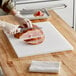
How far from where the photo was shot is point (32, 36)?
1603 millimetres

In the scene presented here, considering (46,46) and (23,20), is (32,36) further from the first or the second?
(23,20)

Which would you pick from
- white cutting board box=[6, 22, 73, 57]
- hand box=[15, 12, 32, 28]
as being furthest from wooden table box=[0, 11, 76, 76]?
hand box=[15, 12, 32, 28]

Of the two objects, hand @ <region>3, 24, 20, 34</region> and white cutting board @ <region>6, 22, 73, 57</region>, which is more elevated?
hand @ <region>3, 24, 20, 34</region>

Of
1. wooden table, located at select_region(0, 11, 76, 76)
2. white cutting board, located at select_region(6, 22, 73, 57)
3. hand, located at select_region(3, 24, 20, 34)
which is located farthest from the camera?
hand, located at select_region(3, 24, 20, 34)

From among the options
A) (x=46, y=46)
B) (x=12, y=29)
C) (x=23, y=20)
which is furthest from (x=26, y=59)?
(x=23, y=20)

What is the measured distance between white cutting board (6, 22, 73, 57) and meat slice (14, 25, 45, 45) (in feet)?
0.08

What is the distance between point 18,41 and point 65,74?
0.43m

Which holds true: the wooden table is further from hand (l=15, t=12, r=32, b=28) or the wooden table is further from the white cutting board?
hand (l=15, t=12, r=32, b=28)

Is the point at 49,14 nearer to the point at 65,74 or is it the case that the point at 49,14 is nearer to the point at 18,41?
the point at 18,41

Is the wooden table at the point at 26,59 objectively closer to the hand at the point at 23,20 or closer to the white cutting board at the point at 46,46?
the white cutting board at the point at 46,46

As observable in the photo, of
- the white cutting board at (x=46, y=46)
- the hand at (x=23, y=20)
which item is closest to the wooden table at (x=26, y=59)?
the white cutting board at (x=46, y=46)

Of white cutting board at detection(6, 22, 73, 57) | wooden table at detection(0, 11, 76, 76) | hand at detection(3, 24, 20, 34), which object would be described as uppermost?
hand at detection(3, 24, 20, 34)

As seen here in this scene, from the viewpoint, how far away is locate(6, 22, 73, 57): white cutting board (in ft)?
4.89

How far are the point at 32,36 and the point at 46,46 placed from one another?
0.12 metres
